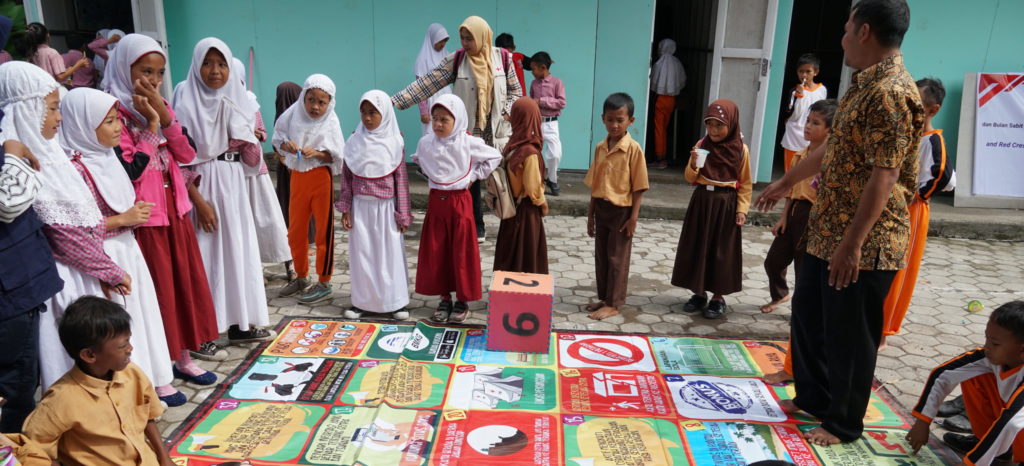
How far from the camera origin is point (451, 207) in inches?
162

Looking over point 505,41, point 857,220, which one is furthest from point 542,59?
point 857,220

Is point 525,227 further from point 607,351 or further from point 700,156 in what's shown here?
point 700,156

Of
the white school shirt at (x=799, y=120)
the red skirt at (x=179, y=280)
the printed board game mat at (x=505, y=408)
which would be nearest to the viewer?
the printed board game mat at (x=505, y=408)

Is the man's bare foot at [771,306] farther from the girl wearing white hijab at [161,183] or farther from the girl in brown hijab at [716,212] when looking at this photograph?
the girl wearing white hijab at [161,183]

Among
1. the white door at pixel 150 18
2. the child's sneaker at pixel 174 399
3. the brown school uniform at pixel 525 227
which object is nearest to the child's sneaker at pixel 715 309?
the brown school uniform at pixel 525 227

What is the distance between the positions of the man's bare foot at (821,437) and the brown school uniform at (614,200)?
163cm

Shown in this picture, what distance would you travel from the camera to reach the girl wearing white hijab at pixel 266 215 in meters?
4.39

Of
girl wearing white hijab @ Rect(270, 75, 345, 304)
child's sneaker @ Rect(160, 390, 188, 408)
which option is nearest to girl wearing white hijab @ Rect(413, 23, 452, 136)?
girl wearing white hijab @ Rect(270, 75, 345, 304)

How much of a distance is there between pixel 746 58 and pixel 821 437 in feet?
17.9

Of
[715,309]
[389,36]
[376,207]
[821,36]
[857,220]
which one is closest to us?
[857,220]

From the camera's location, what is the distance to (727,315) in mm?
4574

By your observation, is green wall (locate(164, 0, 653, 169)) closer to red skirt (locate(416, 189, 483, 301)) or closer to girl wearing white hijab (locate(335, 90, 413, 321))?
girl wearing white hijab (locate(335, 90, 413, 321))

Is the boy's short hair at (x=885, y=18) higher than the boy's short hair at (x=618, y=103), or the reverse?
the boy's short hair at (x=885, y=18)

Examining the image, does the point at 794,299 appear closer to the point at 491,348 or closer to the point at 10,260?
the point at 491,348
